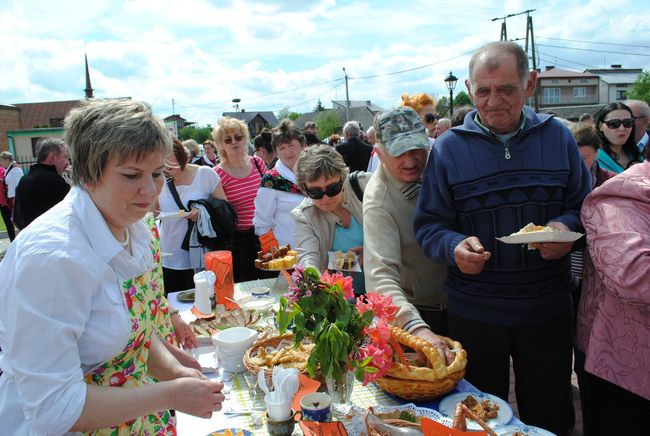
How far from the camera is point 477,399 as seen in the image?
1.60 metres

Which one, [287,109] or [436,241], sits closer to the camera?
[436,241]

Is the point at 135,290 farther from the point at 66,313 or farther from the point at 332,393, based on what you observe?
the point at 332,393

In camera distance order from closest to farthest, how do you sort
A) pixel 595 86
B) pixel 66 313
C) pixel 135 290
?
pixel 66 313, pixel 135 290, pixel 595 86

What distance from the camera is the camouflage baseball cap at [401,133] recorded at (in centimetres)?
200

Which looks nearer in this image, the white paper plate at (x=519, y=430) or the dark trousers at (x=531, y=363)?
the white paper plate at (x=519, y=430)

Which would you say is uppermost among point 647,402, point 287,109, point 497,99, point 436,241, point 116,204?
point 287,109

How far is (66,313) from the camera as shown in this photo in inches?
42.0

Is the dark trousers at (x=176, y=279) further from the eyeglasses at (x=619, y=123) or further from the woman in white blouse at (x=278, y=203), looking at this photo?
the eyeglasses at (x=619, y=123)

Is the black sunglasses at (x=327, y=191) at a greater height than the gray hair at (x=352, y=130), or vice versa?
the gray hair at (x=352, y=130)

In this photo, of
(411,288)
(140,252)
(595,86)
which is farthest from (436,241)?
(595,86)

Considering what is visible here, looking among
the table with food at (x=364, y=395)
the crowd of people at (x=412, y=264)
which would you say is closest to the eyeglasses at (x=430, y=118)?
the crowd of people at (x=412, y=264)

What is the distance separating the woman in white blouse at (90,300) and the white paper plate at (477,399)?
0.77m

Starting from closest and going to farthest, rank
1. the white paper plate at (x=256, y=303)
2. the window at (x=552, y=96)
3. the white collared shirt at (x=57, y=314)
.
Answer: the white collared shirt at (x=57, y=314)
the white paper plate at (x=256, y=303)
the window at (x=552, y=96)

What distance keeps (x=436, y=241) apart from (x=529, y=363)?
0.66 meters
